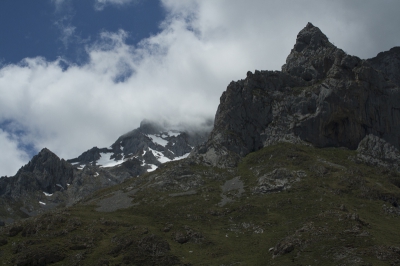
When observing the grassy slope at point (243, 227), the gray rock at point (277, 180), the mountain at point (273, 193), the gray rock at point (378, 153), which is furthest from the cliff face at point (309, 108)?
the gray rock at point (277, 180)

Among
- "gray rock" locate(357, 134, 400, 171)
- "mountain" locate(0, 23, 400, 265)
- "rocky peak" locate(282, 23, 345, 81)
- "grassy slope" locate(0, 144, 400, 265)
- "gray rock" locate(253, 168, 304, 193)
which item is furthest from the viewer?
"rocky peak" locate(282, 23, 345, 81)

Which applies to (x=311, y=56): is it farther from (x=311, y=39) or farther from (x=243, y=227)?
(x=243, y=227)

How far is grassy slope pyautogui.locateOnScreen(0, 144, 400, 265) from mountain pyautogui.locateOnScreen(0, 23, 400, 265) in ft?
0.84

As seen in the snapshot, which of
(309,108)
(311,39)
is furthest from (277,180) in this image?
(311,39)

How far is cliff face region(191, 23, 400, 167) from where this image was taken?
142m

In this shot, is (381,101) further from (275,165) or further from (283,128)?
(275,165)

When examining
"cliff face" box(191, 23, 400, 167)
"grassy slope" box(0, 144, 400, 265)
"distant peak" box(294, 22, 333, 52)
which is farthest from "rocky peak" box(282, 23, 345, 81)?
"grassy slope" box(0, 144, 400, 265)

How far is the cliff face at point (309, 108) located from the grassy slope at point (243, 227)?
24.2 meters

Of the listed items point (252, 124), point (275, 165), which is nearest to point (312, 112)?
point (252, 124)

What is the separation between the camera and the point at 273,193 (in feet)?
347

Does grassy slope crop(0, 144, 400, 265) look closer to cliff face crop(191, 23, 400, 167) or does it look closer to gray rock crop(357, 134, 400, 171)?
gray rock crop(357, 134, 400, 171)

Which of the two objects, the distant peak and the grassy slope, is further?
the distant peak

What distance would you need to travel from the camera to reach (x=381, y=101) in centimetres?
14562

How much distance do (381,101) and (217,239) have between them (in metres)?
97.9
